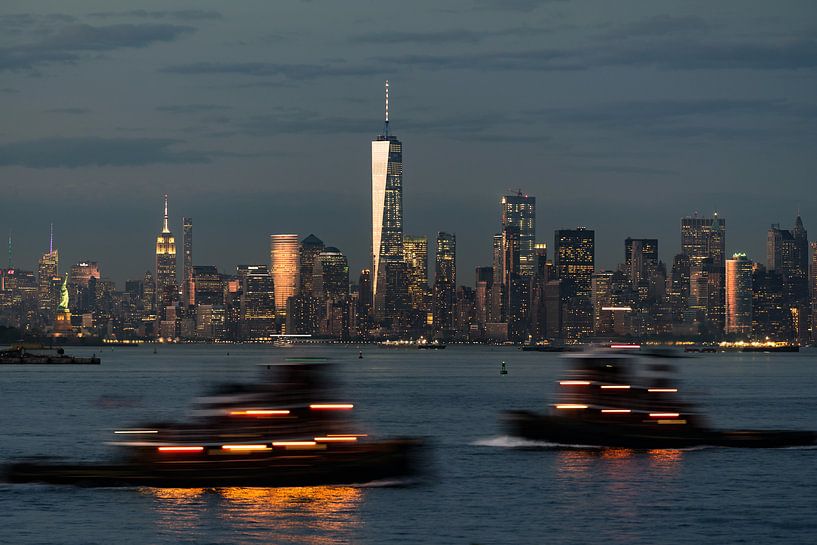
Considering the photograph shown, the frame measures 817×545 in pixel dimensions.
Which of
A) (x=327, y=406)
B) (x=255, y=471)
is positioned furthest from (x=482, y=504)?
(x=255, y=471)

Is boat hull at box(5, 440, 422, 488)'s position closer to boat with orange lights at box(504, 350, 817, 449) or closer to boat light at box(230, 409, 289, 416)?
boat light at box(230, 409, 289, 416)

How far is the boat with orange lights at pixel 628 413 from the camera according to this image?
260ft

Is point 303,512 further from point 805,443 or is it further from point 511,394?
point 511,394

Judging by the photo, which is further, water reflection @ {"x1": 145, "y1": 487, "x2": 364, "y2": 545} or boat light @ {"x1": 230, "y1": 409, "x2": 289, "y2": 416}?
boat light @ {"x1": 230, "y1": 409, "x2": 289, "y2": 416}

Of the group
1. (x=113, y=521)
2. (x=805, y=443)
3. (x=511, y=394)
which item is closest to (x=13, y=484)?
(x=113, y=521)

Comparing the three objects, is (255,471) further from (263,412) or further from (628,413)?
(628,413)

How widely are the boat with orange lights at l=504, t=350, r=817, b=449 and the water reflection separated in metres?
21.9

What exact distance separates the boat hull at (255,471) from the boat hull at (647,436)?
65.8 feet

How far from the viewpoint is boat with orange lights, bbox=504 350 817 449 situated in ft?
260

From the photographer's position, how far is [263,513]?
55312 mm

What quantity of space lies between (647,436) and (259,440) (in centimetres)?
2795

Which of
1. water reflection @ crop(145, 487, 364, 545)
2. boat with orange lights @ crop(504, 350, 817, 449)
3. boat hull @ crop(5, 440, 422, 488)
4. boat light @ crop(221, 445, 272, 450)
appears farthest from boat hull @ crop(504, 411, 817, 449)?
boat light @ crop(221, 445, 272, 450)

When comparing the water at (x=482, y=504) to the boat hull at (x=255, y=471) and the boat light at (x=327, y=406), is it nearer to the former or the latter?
the boat hull at (x=255, y=471)

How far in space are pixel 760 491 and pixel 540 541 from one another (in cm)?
1773
